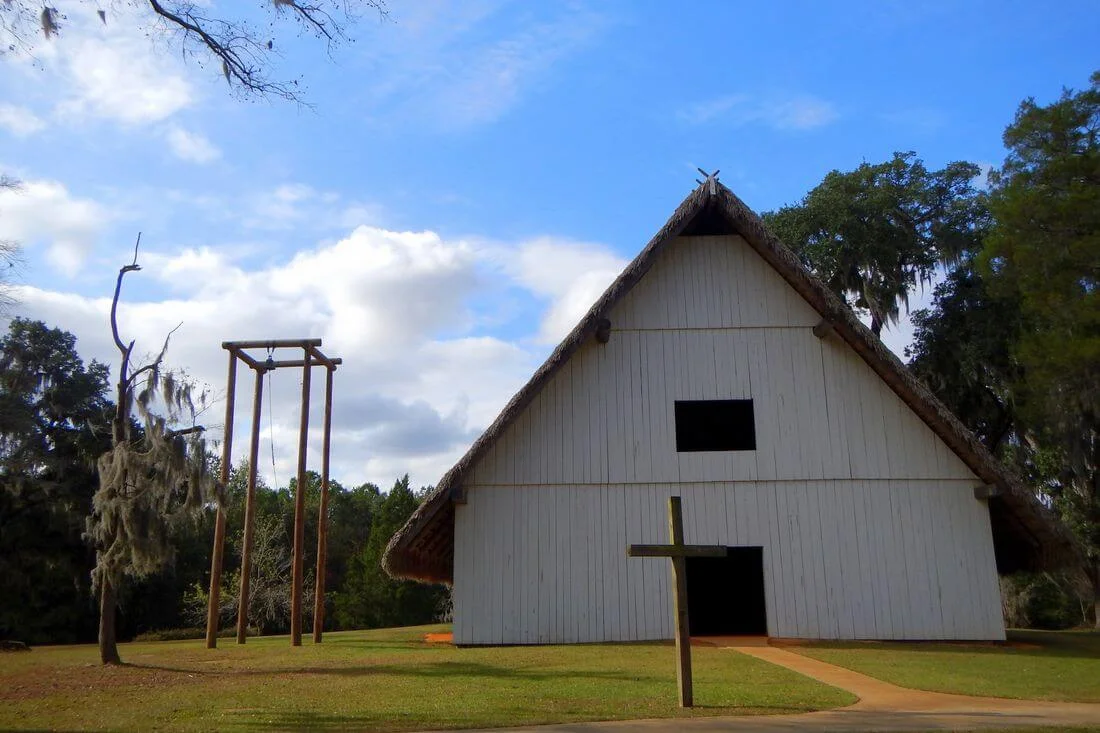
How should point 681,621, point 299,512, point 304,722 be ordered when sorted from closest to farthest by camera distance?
point 304,722 < point 681,621 < point 299,512

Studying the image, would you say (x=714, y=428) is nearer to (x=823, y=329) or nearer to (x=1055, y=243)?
(x=823, y=329)

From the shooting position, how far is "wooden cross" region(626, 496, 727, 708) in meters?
7.96

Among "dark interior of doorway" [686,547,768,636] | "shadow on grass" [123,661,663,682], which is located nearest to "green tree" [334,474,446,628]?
"dark interior of doorway" [686,547,768,636]

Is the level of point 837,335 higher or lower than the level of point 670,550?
higher

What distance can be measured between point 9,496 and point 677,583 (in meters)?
25.9

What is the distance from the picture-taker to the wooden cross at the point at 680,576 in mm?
7957

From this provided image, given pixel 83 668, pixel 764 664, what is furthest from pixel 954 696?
pixel 83 668

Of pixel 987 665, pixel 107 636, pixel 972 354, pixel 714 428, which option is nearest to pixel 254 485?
pixel 107 636

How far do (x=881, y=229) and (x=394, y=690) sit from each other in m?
22.7

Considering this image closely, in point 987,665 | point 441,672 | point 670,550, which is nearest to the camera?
point 670,550

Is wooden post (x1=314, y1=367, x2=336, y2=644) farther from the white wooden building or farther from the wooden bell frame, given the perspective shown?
the white wooden building

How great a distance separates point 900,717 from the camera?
7.48 m

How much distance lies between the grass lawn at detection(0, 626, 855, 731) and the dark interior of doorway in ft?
23.1

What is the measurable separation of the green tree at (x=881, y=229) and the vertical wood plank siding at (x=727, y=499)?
40.9ft
